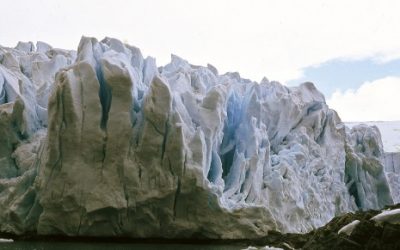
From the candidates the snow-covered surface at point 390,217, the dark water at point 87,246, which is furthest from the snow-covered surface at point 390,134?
the snow-covered surface at point 390,217

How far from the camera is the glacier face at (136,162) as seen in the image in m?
11.7

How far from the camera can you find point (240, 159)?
1346cm

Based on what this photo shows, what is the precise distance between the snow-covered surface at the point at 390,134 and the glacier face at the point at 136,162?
24651 millimetres

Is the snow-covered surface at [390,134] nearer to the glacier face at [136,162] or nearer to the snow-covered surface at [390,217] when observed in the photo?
the glacier face at [136,162]

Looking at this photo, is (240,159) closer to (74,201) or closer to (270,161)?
(270,161)

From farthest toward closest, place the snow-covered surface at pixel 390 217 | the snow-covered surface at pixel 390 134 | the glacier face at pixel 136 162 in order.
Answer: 1. the snow-covered surface at pixel 390 134
2. the glacier face at pixel 136 162
3. the snow-covered surface at pixel 390 217

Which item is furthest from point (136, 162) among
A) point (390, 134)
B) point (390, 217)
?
point (390, 134)

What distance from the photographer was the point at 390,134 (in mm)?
43781

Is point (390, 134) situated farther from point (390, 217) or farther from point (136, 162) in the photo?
point (390, 217)

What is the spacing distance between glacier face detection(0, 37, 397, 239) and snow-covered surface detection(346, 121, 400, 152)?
24651 millimetres

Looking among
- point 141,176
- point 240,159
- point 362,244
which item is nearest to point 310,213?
point 240,159

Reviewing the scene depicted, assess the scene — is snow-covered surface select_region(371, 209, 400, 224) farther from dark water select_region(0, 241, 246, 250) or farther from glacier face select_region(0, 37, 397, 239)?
glacier face select_region(0, 37, 397, 239)

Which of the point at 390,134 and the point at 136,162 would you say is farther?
the point at 390,134

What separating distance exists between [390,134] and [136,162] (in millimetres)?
35708
